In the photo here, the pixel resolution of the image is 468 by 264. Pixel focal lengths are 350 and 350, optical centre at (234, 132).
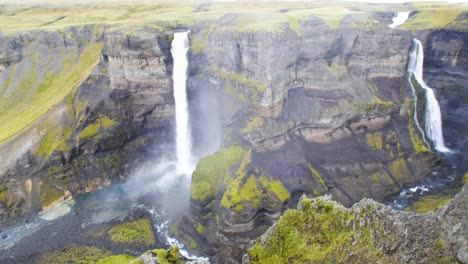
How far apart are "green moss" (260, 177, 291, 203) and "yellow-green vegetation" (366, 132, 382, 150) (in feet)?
50.6

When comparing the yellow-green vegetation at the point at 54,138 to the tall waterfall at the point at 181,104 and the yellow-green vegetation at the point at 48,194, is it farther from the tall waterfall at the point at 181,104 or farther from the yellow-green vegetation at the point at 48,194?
the tall waterfall at the point at 181,104

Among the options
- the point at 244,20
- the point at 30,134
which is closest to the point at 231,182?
the point at 244,20

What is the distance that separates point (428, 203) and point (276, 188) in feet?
60.9

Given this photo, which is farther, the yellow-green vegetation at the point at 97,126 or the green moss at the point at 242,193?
the yellow-green vegetation at the point at 97,126

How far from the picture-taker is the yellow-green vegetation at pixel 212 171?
40906 mm

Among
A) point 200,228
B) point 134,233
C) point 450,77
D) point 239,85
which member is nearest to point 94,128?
point 134,233

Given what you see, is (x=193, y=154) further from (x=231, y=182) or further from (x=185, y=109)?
(x=231, y=182)

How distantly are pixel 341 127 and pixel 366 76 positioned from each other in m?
10.3

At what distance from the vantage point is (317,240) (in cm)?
2117

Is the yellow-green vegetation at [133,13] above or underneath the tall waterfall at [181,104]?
above

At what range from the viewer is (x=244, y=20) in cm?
5147

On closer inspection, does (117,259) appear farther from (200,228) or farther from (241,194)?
(241,194)

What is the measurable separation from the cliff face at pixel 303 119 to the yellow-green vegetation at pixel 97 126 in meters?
14.8

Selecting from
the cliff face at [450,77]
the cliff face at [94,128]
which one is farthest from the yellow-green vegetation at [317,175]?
the cliff face at [450,77]
